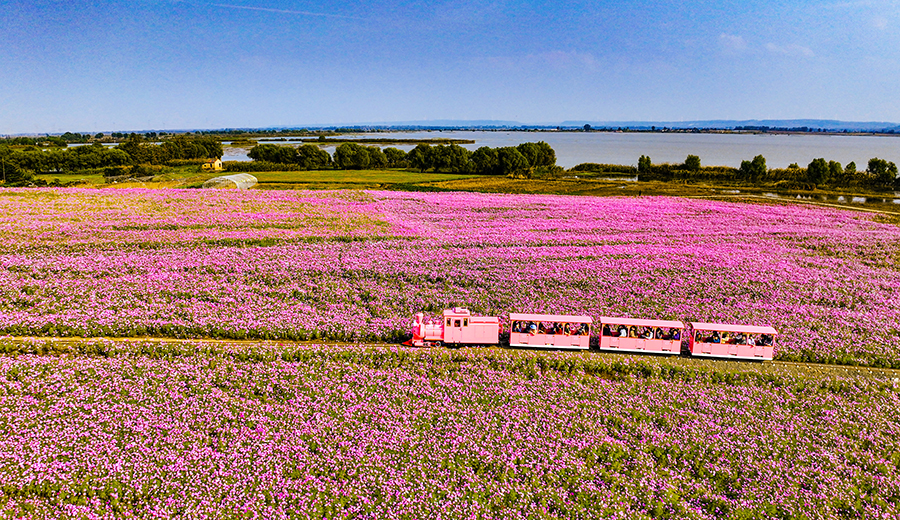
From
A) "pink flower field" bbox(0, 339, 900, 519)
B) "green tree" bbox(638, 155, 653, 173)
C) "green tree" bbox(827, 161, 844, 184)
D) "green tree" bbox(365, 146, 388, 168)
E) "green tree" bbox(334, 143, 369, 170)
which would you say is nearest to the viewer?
"pink flower field" bbox(0, 339, 900, 519)

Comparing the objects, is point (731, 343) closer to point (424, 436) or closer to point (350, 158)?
point (424, 436)

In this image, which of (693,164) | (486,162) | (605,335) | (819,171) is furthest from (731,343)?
(693,164)

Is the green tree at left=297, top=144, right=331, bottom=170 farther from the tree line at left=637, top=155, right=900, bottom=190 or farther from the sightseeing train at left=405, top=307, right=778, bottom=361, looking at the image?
the sightseeing train at left=405, top=307, right=778, bottom=361

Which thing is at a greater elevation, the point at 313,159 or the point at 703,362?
the point at 313,159

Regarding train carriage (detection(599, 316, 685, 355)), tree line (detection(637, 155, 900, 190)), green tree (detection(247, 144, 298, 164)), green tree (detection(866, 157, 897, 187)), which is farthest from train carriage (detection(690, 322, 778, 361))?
green tree (detection(247, 144, 298, 164))

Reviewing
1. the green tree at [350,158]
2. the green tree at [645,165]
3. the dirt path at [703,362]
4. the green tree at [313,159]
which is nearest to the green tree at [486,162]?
the green tree at [350,158]

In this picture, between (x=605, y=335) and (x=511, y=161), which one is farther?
(x=511, y=161)

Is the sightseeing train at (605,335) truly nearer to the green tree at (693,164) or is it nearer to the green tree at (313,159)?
the green tree at (693,164)

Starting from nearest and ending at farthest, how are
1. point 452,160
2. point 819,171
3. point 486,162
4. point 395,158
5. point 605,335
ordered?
1. point 605,335
2. point 819,171
3. point 486,162
4. point 452,160
5. point 395,158

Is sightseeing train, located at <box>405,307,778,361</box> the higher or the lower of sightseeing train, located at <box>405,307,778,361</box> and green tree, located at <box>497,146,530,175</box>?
the lower
